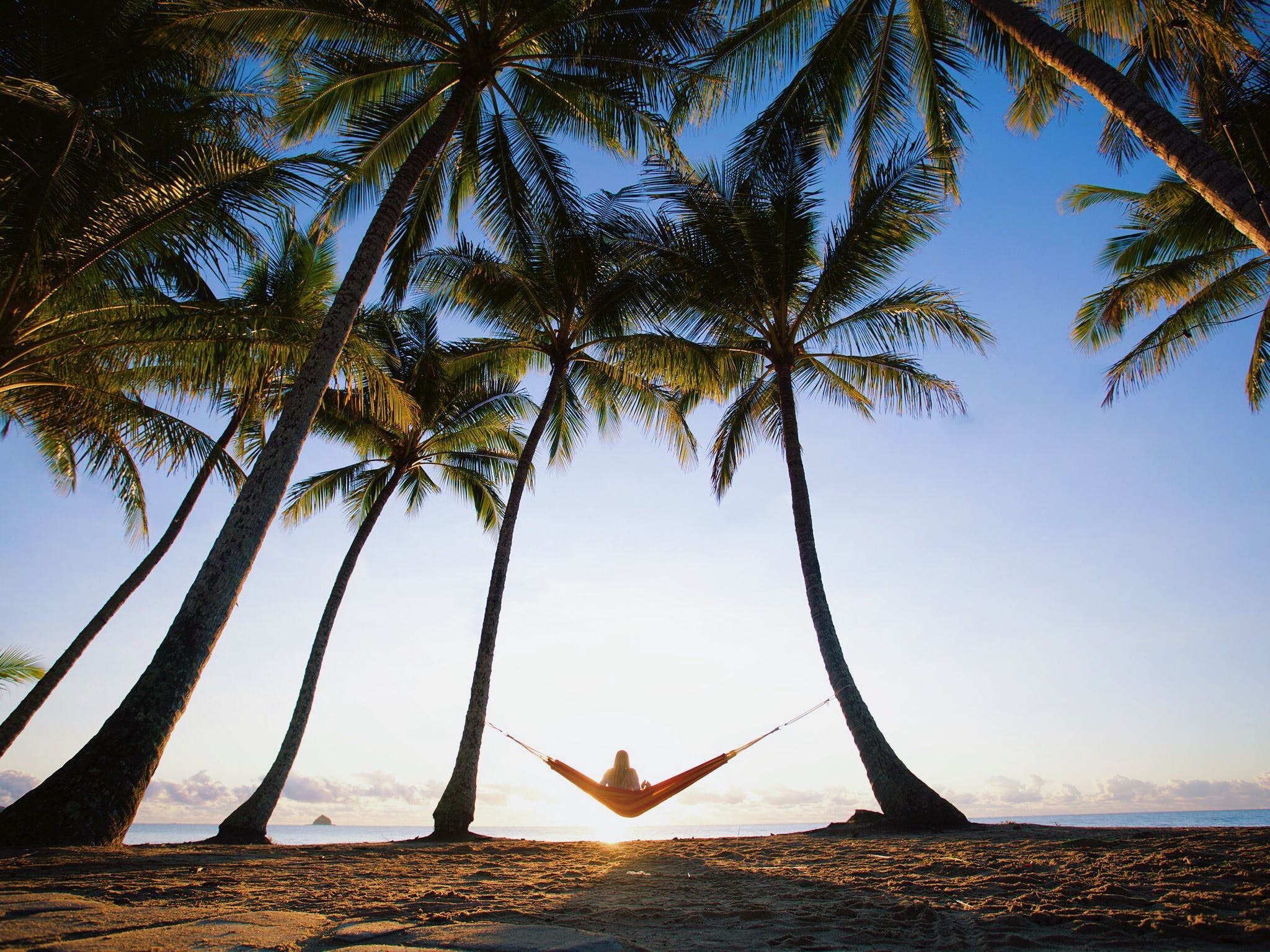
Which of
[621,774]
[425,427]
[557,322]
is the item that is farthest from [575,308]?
[621,774]

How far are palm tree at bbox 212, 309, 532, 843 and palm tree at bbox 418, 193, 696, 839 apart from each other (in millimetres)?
726

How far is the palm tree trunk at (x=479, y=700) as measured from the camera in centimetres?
737

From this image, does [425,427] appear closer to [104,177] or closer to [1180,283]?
[104,177]

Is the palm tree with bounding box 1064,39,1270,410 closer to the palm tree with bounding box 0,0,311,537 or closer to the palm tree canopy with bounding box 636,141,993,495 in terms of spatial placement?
the palm tree canopy with bounding box 636,141,993,495

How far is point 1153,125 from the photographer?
388 cm

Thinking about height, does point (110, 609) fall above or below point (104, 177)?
below

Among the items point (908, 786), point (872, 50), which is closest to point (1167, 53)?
point (872, 50)

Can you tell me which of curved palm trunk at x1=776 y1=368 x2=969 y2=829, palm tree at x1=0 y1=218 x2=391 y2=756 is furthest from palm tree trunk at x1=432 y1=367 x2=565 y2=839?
curved palm trunk at x1=776 y1=368 x2=969 y2=829

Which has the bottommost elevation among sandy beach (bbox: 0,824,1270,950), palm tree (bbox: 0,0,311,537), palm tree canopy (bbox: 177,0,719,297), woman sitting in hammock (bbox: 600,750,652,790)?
sandy beach (bbox: 0,824,1270,950)

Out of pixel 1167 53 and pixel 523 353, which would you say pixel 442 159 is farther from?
pixel 1167 53

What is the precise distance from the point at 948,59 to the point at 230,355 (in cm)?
758

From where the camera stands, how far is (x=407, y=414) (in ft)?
25.0

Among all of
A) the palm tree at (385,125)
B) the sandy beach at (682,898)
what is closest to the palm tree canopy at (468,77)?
the palm tree at (385,125)

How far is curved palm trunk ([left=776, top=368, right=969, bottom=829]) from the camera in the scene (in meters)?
6.47
